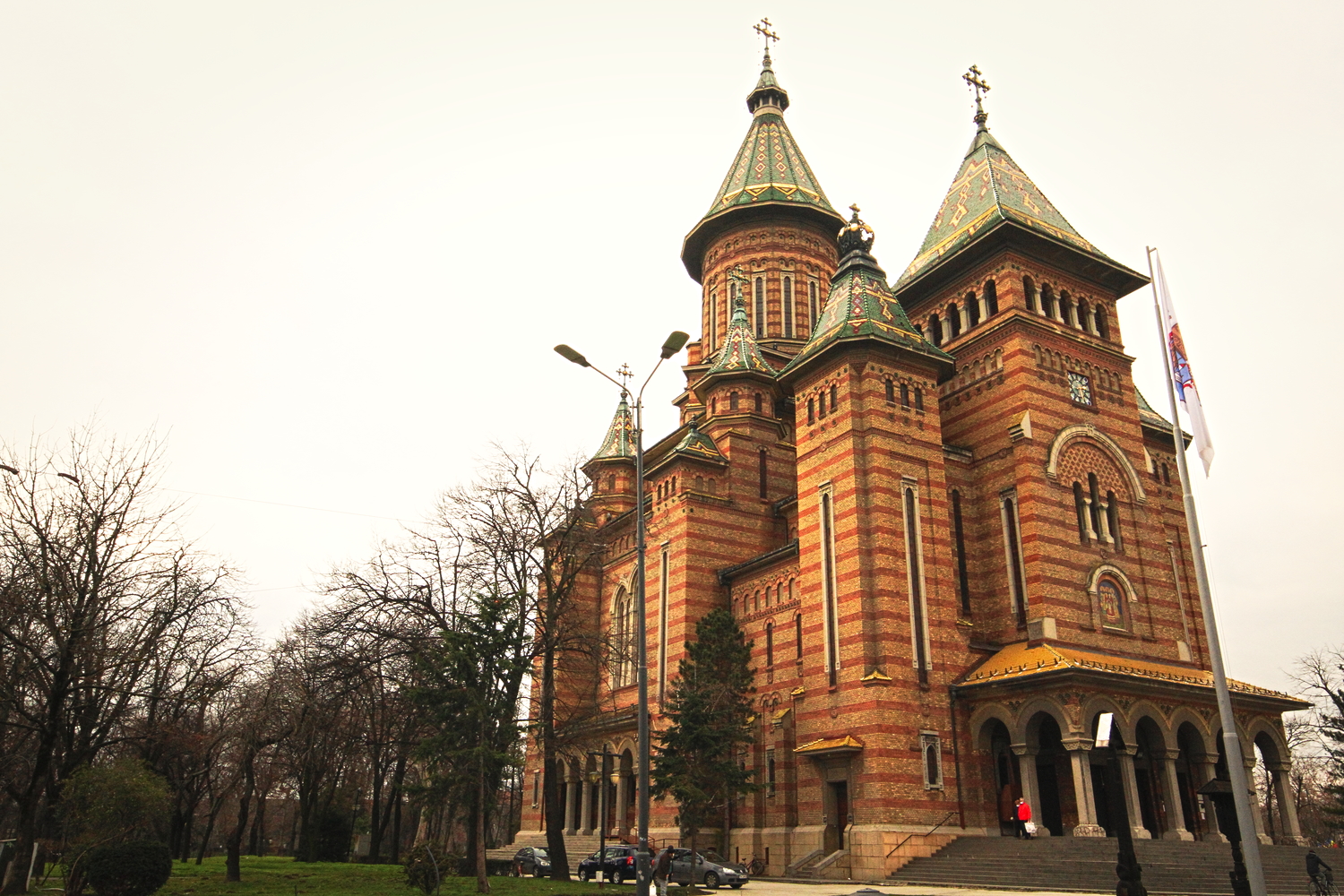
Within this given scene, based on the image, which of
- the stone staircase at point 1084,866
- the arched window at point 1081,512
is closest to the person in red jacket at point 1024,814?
the stone staircase at point 1084,866

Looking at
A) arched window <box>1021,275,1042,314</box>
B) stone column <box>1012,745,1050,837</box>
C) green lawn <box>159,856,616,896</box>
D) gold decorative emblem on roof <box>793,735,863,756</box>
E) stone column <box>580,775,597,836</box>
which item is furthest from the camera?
stone column <box>580,775,597,836</box>

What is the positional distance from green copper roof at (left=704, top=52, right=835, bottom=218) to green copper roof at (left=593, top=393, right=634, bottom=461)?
12145 millimetres

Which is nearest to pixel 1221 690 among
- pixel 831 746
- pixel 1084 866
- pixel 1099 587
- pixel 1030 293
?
pixel 1084 866

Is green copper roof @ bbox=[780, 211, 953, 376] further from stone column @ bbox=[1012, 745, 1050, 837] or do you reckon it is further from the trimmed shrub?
the trimmed shrub

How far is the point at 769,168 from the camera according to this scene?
53562mm

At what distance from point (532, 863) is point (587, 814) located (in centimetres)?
610

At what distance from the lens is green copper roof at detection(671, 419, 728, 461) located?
39.0 m

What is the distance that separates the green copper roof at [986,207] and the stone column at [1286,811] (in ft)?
61.8

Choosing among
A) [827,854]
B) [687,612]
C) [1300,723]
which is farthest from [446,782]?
[1300,723]

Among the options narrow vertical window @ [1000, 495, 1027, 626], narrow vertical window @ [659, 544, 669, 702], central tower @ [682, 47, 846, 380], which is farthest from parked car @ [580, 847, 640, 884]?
central tower @ [682, 47, 846, 380]

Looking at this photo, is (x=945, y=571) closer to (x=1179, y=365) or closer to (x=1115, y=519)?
(x=1115, y=519)

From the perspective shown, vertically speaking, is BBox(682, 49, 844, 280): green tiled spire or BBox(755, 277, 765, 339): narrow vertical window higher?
BBox(682, 49, 844, 280): green tiled spire

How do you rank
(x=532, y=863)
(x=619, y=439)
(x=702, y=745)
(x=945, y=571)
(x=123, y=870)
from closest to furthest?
(x=123, y=870), (x=702, y=745), (x=945, y=571), (x=532, y=863), (x=619, y=439)

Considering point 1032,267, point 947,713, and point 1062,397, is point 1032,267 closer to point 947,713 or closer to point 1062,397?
point 1062,397
